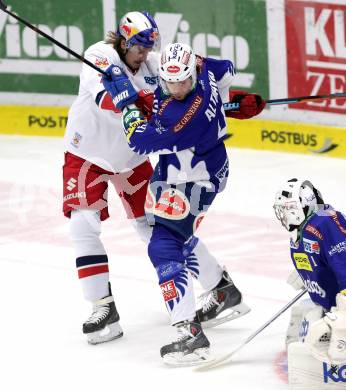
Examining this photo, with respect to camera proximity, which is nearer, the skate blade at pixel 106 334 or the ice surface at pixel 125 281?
the ice surface at pixel 125 281

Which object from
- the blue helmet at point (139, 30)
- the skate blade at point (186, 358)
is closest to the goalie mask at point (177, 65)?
the blue helmet at point (139, 30)

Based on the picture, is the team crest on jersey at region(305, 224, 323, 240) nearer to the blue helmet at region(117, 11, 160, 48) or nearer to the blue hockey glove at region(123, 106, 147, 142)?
the blue hockey glove at region(123, 106, 147, 142)

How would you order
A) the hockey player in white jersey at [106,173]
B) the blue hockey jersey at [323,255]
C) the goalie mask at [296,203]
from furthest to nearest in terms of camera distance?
1. the hockey player in white jersey at [106,173]
2. the goalie mask at [296,203]
3. the blue hockey jersey at [323,255]

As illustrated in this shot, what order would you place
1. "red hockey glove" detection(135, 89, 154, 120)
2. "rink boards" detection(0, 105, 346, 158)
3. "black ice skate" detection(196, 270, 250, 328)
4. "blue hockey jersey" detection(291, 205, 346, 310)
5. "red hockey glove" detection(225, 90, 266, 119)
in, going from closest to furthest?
1. "blue hockey jersey" detection(291, 205, 346, 310)
2. "red hockey glove" detection(135, 89, 154, 120)
3. "red hockey glove" detection(225, 90, 266, 119)
4. "black ice skate" detection(196, 270, 250, 328)
5. "rink boards" detection(0, 105, 346, 158)

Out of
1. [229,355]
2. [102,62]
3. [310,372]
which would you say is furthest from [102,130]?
[310,372]

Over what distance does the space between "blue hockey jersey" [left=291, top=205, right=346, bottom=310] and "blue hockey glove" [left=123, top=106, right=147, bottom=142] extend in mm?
1005

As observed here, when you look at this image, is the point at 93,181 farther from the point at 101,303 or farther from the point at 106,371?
the point at 106,371

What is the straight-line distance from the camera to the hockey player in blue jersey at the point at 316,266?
203 inches

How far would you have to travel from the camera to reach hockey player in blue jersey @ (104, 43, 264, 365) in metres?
5.91

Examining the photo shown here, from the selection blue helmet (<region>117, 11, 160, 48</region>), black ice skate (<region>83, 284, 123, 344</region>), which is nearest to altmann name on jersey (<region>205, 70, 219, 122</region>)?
blue helmet (<region>117, 11, 160, 48</region>)

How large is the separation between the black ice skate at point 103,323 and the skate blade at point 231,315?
0.46 meters

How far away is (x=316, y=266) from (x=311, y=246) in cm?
9

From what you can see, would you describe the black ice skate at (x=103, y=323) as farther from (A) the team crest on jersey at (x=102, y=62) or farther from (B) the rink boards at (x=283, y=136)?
(B) the rink boards at (x=283, y=136)

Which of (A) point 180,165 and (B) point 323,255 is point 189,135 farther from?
(B) point 323,255
